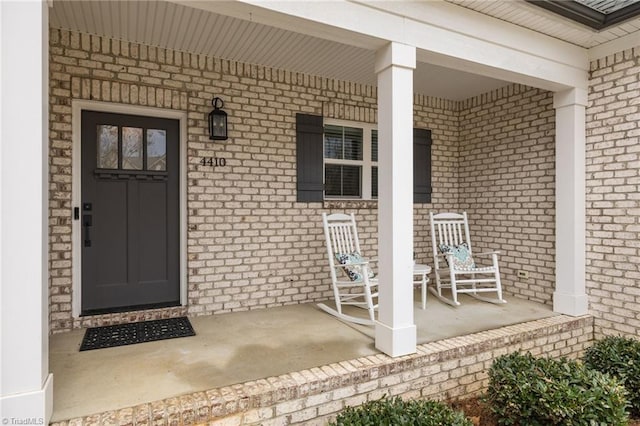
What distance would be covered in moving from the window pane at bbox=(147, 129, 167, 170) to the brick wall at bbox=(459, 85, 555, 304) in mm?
3806

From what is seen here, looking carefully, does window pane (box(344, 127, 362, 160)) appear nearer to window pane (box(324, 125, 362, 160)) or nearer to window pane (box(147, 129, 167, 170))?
window pane (box(324, 125, 362, 160))

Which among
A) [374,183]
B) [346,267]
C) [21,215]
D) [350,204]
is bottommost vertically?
[346,267]

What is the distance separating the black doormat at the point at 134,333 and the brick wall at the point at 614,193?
3.80 metres

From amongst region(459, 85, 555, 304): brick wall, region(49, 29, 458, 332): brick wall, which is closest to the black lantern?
region(49, 29, 458, 332): brick wall

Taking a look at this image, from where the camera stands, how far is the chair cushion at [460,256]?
4.21 meters

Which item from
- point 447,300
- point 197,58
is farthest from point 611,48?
point 197,58

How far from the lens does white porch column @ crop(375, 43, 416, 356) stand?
271 centimetres

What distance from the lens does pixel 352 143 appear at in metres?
4.66

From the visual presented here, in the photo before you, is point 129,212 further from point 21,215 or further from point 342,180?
point 342,180

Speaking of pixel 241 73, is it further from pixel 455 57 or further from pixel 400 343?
pixel 400 343

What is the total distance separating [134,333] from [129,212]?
1096 mm

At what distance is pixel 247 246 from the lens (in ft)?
12.9

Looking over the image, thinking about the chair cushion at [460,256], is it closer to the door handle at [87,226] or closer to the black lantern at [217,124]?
the black lantern at [217,124]

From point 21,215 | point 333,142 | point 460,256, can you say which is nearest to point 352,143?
point 333,142
